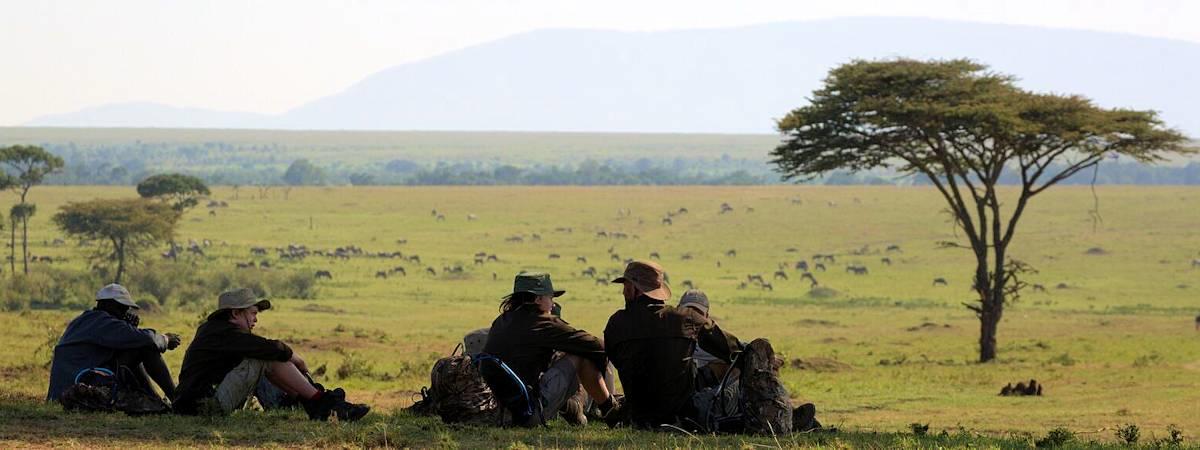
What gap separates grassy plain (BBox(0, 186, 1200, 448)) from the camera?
13.5 m

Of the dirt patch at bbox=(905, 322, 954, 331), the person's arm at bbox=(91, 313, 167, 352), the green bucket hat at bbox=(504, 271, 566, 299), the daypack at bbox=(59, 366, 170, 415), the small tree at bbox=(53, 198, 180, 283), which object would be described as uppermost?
the green bucket hat at bbox=(504, 271, 566, 299)

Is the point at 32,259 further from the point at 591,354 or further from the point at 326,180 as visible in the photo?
the point at 326,180

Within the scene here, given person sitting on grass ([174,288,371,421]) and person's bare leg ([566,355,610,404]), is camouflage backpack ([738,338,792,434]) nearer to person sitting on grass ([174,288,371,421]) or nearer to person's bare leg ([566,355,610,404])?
person's bare leg ([566,355,610,404])

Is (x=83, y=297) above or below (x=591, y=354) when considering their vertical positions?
below

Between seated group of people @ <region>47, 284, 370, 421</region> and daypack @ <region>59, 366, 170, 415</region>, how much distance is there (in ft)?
0.09

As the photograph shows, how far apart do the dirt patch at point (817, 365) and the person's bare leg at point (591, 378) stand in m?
12.5

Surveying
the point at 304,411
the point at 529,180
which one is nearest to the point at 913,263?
the point at 304,411

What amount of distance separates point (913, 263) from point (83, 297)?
28.2 meters

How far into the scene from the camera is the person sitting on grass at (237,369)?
9.92m

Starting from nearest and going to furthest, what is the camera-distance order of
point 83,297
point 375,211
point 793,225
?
point 83,297
point 793,225
point 375,211

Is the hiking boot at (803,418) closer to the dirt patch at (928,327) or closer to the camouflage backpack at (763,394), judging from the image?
the camouflage backpack at (763,394)

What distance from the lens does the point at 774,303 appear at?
41.6m

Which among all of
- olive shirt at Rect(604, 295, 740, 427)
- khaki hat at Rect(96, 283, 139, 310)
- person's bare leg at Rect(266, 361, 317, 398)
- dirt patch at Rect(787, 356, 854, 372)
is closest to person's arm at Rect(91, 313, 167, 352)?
khaki hat at Rect(96, 283, 139, 310)

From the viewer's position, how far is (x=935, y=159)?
1042 inches
